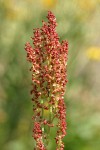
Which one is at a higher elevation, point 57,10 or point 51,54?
point 57,10

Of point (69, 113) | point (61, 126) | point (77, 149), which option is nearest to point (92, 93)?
point (69, 113)

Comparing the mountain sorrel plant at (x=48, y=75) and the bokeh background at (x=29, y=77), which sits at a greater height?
the bokeh background at (x=29, y=77)

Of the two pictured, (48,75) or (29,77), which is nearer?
(48,75)

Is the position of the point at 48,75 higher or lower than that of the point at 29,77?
lower

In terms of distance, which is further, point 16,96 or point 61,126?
point 16,96

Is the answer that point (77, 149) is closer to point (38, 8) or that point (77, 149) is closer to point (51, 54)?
point (38, 8)

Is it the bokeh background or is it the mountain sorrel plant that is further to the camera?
the bokeh background

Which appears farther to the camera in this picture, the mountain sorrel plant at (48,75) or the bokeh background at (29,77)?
the bokeh background at (29,77)

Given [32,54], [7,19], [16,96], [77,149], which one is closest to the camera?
[32,54]
